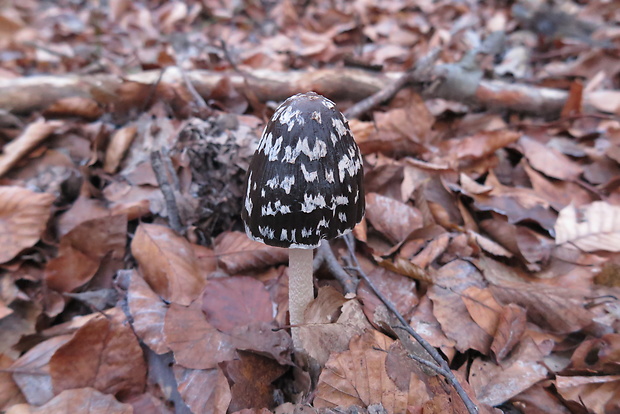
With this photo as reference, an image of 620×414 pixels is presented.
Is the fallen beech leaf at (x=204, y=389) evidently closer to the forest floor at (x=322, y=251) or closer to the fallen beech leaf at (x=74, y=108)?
the forest floor at (x=322, y=251)

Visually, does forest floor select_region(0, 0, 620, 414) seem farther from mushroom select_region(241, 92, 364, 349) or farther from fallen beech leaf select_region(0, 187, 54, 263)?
mushroom select_region(241, 92, 364, 349)

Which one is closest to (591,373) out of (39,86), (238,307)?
(238,307)

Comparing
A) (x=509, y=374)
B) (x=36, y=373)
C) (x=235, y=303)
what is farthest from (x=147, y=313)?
(x=509, y=374)

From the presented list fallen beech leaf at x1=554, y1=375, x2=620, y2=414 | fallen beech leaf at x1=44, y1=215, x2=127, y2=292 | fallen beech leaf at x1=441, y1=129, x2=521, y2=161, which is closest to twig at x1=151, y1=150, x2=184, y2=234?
fallen beech leaf at x1=44, y1=215, x2=127, y2=292

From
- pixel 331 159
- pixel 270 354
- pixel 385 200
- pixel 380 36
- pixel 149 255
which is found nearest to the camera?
pixel 331 159

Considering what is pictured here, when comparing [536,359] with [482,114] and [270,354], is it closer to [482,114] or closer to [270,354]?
[270,354]

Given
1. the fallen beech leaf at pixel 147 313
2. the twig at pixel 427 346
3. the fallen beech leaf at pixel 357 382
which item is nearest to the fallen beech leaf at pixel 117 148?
the fallen beech leaf at pixel 147 313
